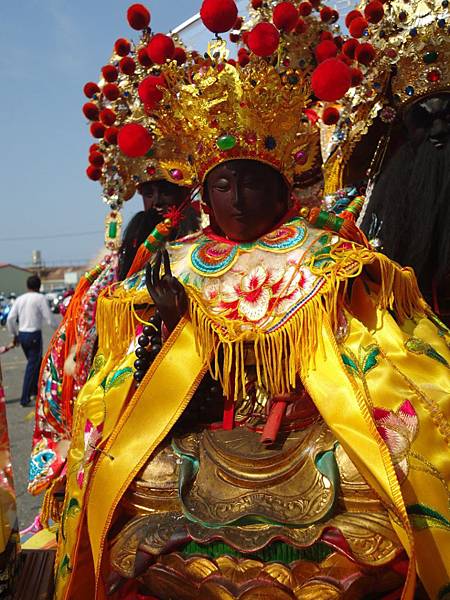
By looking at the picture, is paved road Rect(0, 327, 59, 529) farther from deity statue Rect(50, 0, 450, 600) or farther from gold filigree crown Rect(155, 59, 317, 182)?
gold filigree crown Rect(155, 59, 317, 182)

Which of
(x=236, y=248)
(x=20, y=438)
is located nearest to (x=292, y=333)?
(x=236, y=248)

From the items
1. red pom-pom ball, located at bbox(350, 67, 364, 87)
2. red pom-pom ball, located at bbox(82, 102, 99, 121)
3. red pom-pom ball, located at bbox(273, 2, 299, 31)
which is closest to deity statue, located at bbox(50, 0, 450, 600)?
red pom-pom ball, located at bbox(273, 2, 299, 31)

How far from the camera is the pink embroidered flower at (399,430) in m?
1.91

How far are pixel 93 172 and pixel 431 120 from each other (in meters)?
1.79

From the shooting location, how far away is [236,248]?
231 centimetres

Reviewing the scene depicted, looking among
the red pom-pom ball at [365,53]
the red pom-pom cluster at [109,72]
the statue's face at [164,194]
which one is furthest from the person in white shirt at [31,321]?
the red pom-pom ball at [365,53]

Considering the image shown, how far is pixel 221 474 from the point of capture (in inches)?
79.4

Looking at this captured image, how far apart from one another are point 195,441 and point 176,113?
115cm

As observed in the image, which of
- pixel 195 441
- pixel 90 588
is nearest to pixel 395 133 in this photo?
pixel 195 441

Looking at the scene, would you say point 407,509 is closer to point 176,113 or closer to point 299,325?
point 299,325

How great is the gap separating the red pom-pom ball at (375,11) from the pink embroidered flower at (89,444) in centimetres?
→ 197

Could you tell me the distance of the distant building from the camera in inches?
1779

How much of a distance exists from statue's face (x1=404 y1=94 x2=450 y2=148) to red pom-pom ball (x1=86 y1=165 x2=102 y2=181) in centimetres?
168

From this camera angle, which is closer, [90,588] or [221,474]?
[221,474]
